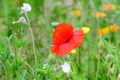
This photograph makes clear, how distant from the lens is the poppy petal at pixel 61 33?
1749 millimetres

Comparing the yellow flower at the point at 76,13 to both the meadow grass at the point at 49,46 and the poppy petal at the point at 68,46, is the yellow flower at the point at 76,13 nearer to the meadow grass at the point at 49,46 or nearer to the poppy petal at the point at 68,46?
the meadow grass at the point at 49,46

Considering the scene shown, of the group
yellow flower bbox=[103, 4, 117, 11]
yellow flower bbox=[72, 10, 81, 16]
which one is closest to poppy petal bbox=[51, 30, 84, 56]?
yellow flower bbox=[103, 4, 117, 11]

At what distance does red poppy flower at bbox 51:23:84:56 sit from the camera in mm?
1703

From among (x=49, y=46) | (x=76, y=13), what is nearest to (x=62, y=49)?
(x=49, y=46)

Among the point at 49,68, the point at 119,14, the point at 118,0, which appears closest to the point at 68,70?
the point at 49,68

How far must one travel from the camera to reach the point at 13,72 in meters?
1.81

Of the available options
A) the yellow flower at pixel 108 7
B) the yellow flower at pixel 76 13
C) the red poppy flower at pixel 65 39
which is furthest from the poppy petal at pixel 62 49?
the yellow flower at pixel 76 13

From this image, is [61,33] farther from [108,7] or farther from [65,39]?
[108,7]

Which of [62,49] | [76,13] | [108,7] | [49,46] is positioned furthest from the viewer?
[76,13]

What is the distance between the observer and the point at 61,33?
177cm

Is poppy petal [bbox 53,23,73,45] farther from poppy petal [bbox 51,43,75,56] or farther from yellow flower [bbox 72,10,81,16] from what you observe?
yellow flower [bbox 72,10,81,16]

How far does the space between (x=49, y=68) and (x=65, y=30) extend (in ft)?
0.50

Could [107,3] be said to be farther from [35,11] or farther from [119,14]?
[35,11]

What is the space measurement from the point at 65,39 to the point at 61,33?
0.09 feet
